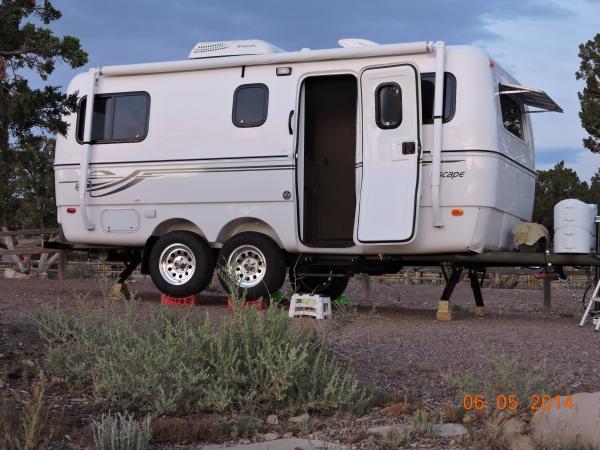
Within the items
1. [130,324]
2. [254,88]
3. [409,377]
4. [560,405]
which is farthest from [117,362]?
[254,88]

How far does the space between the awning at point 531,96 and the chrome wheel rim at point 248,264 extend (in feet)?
11.6

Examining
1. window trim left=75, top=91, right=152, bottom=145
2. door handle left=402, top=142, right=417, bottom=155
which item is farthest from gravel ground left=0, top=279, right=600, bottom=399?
window trim left=75, top=91, right=152, bottom=145

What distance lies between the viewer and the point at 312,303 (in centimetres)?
984

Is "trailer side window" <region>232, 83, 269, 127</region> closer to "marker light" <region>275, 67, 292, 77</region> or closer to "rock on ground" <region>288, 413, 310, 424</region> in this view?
"marker light" <region>275, 67, 292, 77</region>

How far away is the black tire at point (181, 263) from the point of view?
10508 millimetres

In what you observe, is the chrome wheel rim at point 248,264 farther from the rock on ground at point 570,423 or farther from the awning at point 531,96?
the rock on ground at point 570,423

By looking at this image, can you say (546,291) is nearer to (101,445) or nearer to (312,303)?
(312,303)

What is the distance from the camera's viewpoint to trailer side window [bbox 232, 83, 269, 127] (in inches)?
404

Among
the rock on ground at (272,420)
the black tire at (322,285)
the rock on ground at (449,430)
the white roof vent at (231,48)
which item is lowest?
the rock on ground at (272,420)

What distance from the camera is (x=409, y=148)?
9.29 metres

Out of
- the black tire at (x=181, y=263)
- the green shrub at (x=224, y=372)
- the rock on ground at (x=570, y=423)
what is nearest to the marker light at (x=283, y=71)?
the black tire at (x=181, y=263)

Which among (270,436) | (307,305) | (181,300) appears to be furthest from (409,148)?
(270,436)

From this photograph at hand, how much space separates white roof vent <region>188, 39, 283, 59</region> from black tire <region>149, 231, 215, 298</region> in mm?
2374

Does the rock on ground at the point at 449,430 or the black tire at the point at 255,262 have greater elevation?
the black tire at the point at 255,262
